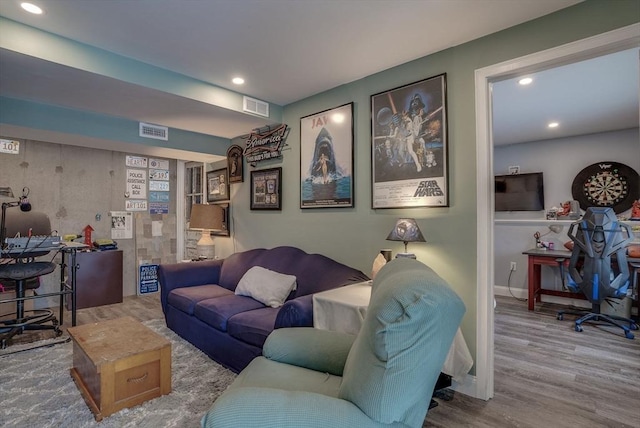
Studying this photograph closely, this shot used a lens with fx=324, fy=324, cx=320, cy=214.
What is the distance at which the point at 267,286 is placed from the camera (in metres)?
2.91

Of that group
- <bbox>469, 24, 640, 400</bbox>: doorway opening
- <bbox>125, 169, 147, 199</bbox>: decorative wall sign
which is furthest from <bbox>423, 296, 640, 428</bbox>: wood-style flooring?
<bbox>125, 169, 147, 199</bbox>: decorative wall sign

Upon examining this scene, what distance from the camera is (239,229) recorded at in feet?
14.4

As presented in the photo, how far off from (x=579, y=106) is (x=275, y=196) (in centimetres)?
349

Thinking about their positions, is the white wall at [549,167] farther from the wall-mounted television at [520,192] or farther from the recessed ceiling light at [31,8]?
the recessed ceiling light at [31,8]

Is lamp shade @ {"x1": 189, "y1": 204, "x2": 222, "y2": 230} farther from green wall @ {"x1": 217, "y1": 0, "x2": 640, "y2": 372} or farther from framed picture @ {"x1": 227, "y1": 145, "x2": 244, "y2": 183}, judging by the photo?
green wall @ {"x1": 217, "y1": 0, "x2": 640, "y2": 372}

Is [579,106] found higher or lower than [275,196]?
higher

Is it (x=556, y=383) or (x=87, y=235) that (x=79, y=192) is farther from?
(x=556, y=383)

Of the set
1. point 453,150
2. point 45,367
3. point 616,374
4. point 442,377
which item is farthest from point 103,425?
point 616,374

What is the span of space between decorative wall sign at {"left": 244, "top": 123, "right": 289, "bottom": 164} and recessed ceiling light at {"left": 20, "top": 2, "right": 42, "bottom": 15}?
218 cm

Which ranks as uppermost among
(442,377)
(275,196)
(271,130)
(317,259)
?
(271,130)

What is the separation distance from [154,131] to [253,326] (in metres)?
2.94

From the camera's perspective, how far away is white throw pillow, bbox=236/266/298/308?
2.82m

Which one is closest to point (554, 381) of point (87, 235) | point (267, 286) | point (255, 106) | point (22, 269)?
point (267, 286)

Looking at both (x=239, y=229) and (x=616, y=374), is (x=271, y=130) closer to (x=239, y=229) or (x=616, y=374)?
(x=239, y=229)
